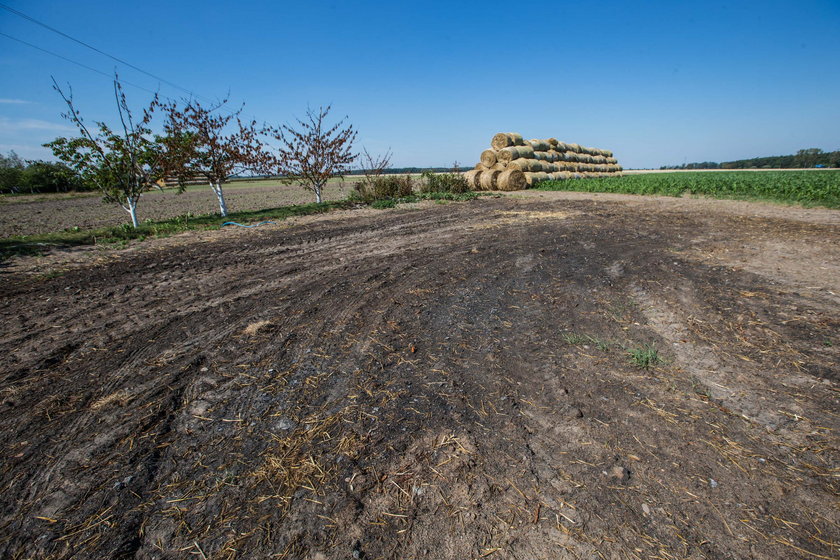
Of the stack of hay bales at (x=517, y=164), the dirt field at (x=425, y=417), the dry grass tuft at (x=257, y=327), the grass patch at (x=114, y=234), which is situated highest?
the stack of hay bales at (x=517, y=164)

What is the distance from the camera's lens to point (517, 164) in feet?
68.7

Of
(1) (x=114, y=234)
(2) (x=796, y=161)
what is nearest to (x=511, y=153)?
(1) (x=114, y=234)

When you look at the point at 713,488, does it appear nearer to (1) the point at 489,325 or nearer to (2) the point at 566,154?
(1) the point at 489,325

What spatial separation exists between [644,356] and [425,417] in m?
2.11

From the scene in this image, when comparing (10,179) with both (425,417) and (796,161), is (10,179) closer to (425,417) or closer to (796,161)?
(425,417)

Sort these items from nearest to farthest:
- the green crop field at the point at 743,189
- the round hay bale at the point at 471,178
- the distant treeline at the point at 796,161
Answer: the green crop field at the point at 743,189 < the round hay bale at the point at 471,178 < the distant treeline at the point at 796,161

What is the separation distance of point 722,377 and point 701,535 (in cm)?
168

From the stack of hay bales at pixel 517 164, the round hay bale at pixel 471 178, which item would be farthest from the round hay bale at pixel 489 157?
the round hay bale at pixel 471 178

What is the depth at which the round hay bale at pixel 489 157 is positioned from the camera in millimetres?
21859

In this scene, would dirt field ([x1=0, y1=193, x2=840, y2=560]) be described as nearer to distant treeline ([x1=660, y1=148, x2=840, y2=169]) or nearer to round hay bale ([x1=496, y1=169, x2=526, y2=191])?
round hay bale ([x1=496, y1=169, x2=526, y2=191])

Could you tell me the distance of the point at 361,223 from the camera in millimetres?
10508

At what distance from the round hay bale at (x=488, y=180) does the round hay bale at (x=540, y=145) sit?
4724 mm

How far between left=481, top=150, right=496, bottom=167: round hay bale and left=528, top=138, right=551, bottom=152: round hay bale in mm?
3505

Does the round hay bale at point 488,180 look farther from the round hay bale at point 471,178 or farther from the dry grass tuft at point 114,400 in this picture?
the dry grass tuft at point 114,400
